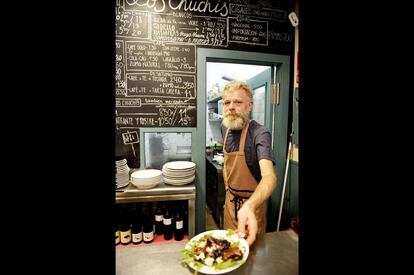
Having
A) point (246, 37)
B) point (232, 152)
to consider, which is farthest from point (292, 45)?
point (232, 152)

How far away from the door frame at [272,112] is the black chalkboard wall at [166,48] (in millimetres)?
73

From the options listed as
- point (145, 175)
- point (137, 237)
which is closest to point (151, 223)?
point (137, 237)

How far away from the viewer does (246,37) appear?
7.26ft

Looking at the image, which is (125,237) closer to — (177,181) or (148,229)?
(148,229)

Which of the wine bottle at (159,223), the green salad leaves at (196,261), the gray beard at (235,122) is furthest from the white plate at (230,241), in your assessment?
the gray beard at (235,122)

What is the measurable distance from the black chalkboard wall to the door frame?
0.07 metres

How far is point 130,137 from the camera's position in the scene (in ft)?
6.90

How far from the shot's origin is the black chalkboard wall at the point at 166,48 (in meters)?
2.03

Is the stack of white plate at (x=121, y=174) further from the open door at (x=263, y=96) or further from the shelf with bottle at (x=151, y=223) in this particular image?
the open door at (x=263, y=96)
